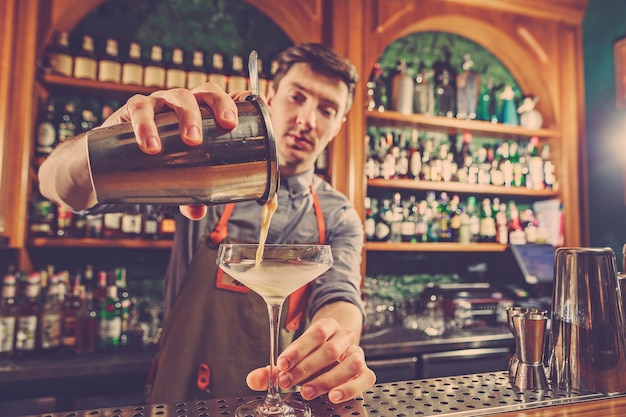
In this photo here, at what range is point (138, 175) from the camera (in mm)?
624

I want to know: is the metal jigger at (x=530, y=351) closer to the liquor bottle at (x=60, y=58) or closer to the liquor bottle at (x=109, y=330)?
the liquor bottle at (x=109, y=330)

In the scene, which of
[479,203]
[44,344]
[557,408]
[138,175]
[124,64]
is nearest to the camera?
[138,175]

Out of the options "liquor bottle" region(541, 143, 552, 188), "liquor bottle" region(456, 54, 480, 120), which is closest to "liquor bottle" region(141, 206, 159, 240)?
"liquor bottle" region(456, 54, 480, 120)

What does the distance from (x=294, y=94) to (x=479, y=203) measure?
7.24ft

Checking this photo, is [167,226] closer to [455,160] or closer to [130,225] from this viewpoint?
[130,225]

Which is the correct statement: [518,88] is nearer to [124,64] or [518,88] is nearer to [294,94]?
[294,94]

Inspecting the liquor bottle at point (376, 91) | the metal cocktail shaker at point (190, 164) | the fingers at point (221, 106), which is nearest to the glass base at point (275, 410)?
the metal cocktail shaker at point (190, 164)

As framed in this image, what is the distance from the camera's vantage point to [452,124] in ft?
9.50

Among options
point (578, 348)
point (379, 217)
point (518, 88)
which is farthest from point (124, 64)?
point (518, 88)

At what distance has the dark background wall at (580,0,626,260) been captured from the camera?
120 inches

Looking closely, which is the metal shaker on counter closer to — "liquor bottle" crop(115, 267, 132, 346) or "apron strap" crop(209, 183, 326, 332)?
"apron strap" crop(209, 183, 326, 332)

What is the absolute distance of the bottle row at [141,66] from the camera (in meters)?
2.25

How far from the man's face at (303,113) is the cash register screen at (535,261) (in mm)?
1868

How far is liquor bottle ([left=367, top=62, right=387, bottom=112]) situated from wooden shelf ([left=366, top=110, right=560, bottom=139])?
77 mm
